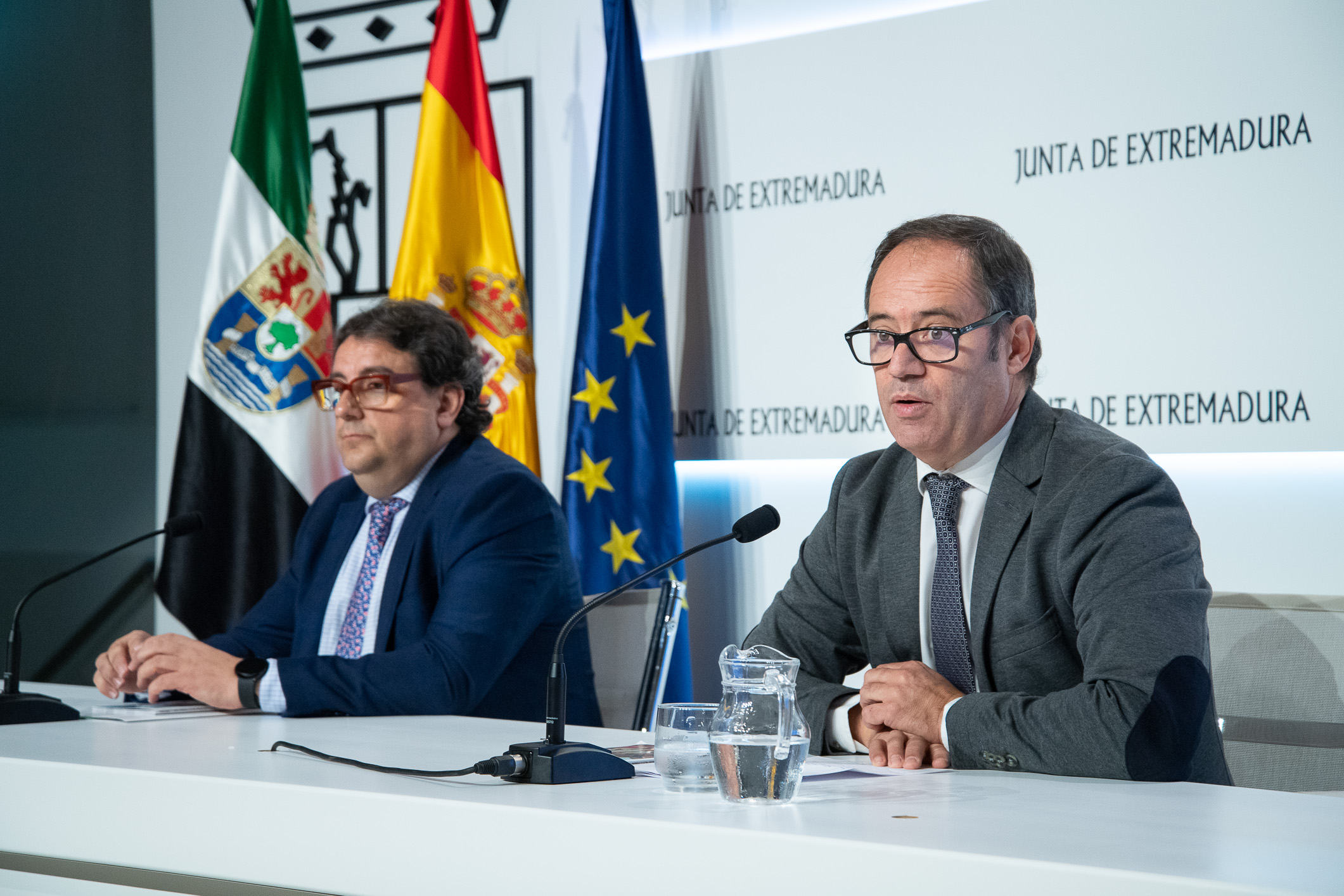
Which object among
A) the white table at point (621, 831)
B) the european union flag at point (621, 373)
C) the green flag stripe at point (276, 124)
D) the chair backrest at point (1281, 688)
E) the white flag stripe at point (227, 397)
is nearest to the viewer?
the white table at point (621, 831)

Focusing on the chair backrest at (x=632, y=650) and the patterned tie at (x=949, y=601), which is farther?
the chair backrest at (x=632, y=650)

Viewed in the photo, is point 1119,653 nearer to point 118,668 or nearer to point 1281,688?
point 1281,688

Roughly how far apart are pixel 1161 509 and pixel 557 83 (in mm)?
2640

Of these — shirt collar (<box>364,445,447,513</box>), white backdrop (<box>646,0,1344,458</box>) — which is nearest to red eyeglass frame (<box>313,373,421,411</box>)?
shirt collar (<box>364,445,447,513</box>)

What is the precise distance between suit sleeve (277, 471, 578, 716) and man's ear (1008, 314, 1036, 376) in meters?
0.98

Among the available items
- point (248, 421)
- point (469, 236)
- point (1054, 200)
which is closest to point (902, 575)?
point (1054, 200)

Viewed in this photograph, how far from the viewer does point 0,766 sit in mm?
1565

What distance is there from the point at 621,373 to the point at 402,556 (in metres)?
1.10

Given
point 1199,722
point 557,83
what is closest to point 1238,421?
point 1199,722

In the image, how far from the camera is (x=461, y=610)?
7.65ft

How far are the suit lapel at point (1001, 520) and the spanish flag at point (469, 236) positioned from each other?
1.85 meters

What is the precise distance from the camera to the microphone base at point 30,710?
6.58 feet

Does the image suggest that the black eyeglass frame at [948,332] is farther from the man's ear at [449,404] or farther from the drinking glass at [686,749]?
the man's ear at [449,404]

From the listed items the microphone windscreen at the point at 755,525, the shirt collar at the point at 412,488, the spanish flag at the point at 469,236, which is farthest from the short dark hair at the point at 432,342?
the microphone windscreen at the point at 755,525
